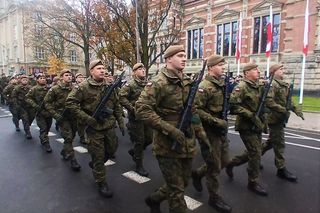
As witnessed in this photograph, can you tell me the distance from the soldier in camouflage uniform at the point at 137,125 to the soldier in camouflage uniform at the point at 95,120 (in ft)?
2.47

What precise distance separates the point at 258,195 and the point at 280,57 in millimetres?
21487

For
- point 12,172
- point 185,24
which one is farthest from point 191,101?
point 185,24

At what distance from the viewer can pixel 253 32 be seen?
25.0m

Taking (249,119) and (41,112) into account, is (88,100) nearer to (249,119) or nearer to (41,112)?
(249,119)

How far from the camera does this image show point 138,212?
3.71 metres

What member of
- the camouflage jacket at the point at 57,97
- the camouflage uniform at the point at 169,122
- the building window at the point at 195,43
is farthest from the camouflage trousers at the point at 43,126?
the building window at the point at 195,43

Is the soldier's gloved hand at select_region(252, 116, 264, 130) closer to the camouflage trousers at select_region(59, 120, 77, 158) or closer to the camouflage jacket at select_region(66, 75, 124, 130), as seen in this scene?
the camouflage jacket at select_region(66, 75, 124, 130)

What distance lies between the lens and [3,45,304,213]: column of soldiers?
9.91 ft

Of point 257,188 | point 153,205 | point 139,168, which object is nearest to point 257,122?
point 257,188

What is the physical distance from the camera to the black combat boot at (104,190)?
4.19 meters

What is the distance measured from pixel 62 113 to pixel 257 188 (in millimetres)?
3873

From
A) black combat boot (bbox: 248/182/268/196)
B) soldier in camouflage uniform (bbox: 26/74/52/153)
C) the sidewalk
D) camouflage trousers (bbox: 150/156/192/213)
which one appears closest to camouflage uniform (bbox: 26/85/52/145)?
soldier in camouflage uniform (bbox: 26/74/52/153)

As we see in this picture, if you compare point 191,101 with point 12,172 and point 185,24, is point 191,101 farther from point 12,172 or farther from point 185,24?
point 185,24

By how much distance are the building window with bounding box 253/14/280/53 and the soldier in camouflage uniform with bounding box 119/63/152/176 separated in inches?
809
